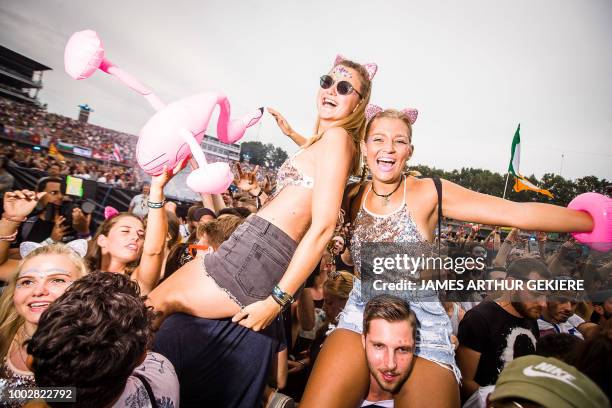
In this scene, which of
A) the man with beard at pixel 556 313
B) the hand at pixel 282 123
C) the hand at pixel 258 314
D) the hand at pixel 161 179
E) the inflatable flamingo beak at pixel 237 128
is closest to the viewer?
the hand at pixel 258 314

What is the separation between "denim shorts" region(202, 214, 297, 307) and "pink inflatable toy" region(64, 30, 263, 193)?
12.8 inches

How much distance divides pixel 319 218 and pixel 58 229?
544 centimetres

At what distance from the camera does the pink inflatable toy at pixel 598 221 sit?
165 cm

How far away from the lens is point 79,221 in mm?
5859

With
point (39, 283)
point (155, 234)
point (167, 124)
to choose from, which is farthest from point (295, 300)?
point (39, 283)

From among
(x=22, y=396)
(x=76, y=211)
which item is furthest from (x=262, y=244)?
(x=76, y=211)

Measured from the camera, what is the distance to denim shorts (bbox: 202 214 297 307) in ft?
5.35

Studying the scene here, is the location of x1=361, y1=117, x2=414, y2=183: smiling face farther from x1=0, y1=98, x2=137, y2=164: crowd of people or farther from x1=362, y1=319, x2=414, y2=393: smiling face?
x1=0, y1=98, x2=137, y2=164: crowd of people

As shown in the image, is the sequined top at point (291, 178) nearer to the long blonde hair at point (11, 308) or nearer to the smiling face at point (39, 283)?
the smiling face at point (39, 283)

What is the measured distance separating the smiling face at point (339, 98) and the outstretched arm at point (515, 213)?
89 cm

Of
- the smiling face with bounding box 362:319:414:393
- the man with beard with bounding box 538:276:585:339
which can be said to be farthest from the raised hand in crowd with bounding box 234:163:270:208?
the man with beard with bounding box 538:276:585:339

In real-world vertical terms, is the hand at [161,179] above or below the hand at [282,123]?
below

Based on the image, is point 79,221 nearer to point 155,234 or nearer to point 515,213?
point 155,234

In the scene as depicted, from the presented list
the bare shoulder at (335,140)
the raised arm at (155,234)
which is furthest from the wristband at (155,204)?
the bare shoulder at (335,140)
